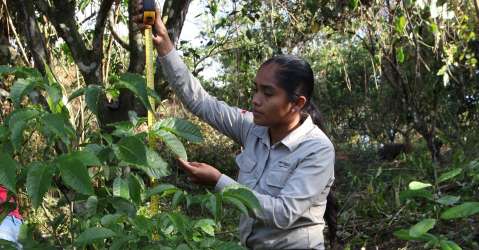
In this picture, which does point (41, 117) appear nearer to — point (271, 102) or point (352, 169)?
point (271, 102)

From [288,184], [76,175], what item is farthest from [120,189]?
[288,184]

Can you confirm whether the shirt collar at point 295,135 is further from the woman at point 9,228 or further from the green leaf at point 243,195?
the woman at point 9,228

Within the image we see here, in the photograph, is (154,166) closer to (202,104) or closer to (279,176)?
(279,176)

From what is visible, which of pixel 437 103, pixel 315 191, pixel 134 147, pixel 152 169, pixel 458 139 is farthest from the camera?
pixel 437 103

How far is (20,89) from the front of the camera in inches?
55.8

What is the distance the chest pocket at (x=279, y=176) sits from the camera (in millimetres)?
1997

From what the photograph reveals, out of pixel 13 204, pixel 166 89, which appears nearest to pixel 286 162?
pixel 13 204

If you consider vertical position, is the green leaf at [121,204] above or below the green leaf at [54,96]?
below

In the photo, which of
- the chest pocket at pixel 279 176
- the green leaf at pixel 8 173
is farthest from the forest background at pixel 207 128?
the chest pocket at pixel 279 176

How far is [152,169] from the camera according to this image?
1.53 m

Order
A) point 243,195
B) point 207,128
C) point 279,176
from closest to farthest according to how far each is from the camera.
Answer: point 243,195 → point 279,176 → point 207,128

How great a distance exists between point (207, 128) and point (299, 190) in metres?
6.84

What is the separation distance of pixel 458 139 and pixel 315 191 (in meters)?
4.61

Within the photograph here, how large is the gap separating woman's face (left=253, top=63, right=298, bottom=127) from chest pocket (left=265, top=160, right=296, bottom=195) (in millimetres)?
138
